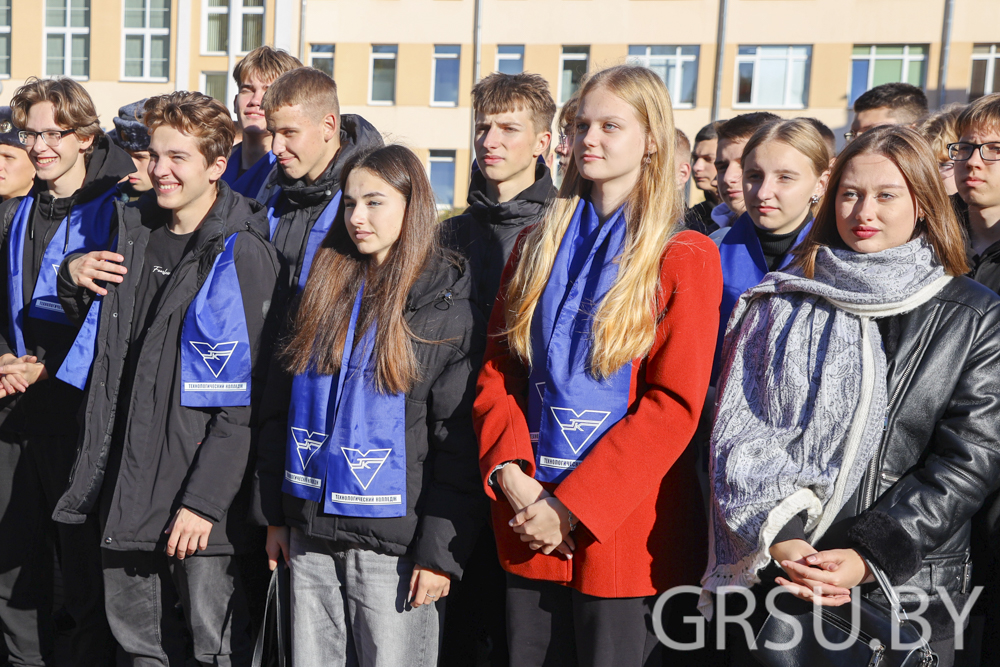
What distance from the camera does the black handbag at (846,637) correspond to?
2141 mm

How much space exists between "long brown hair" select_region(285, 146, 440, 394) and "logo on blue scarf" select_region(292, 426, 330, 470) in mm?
208

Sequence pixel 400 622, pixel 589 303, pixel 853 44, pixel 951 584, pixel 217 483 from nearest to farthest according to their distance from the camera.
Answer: pixel 951 584
pixel 589 303
pixel 400 622
pixel 217 483
pixel 853 44

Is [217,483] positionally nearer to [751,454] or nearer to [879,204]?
[751,454]

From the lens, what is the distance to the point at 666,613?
2613mm

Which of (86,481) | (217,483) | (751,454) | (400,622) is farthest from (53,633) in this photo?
(751,454)

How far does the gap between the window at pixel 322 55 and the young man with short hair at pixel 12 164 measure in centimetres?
2552

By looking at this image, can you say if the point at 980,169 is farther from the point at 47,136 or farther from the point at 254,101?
the point at 47,136

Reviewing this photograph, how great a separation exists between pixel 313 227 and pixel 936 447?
2.64m

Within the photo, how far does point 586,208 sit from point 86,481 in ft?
6.86

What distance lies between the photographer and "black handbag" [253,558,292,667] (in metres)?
2.93

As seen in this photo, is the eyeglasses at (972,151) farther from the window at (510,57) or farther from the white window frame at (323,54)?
the white window frame at (323,54)

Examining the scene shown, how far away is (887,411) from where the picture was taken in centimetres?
237

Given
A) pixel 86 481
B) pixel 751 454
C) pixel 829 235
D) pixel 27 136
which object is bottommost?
pixel 86 481

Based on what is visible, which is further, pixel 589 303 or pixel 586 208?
pixel 586 208
